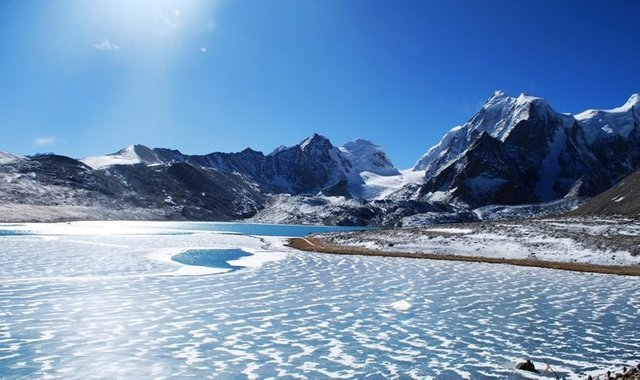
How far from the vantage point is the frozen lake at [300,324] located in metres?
12.9

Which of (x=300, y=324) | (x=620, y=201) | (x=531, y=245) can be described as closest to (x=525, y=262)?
(x=531, y=245)

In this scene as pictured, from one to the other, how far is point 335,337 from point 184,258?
98.2 ft

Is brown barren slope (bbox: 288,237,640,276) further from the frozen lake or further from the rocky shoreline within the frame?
the frozen lake

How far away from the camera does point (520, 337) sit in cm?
1645

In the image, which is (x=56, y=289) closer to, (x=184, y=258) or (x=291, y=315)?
(x=291, y=315)

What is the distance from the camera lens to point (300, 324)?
17.8 meters

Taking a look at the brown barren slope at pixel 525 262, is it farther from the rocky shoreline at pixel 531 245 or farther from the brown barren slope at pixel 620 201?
the brown barren slope at pixel 620 201

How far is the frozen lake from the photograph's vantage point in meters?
12.9

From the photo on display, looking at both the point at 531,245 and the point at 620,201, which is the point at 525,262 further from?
the point at 620,201

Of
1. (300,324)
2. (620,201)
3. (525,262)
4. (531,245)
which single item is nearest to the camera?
(300,324)

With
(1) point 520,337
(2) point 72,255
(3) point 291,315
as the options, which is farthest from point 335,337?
(2) point 72,255

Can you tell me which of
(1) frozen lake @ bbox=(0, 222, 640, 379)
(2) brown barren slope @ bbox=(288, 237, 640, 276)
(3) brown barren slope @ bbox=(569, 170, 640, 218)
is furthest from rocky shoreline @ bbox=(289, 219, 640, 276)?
(3) brown barren slope @ bbox=(569, 170, 640, 218)

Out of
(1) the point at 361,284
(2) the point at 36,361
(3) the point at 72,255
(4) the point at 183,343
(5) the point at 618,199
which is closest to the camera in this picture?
(2) the point at 36,361

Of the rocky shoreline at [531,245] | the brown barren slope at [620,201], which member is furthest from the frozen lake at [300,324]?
the brown barren slope at [620,201]
